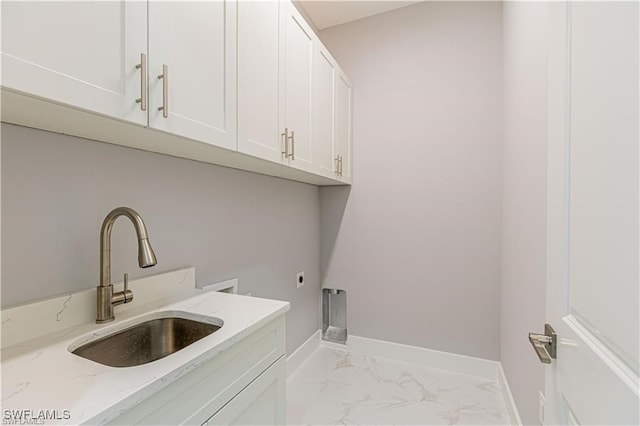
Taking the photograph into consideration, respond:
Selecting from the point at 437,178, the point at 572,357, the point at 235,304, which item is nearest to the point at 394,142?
the point at 437,178

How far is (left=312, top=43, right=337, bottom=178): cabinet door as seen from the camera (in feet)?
6.10

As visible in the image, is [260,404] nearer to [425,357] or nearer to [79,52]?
[79,52]

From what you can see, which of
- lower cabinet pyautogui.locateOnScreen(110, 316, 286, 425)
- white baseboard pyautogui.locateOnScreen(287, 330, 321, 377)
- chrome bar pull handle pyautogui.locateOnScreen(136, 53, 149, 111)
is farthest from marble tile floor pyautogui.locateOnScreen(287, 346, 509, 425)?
chrome bar pull handle pyautogui.locateOnScreen(136, 53, 149, 111)

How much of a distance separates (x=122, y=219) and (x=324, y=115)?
53.3 inches

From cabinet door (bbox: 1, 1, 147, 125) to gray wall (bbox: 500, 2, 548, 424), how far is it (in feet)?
4.53

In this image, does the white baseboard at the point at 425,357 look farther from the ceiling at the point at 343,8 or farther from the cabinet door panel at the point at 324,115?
the ceiling at the point at 343,8

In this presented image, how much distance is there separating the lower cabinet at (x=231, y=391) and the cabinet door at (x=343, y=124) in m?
1.49

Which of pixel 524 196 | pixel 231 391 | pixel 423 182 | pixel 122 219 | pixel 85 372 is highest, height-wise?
pixel 423 182

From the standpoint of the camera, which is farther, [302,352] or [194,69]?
[302,352]

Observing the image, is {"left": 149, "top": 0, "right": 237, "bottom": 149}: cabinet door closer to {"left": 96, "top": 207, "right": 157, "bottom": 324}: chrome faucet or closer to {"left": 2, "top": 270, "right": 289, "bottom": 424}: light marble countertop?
{"left": 96, "top": 207, "right": 157, "bottom": 324}: chrome faucet

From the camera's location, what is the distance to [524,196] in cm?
142

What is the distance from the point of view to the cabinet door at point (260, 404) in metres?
0.86

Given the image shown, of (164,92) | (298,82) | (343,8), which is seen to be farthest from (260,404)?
(343,8)

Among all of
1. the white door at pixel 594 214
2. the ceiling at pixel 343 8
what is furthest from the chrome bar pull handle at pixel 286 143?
the ceiling at pixel 343 8
